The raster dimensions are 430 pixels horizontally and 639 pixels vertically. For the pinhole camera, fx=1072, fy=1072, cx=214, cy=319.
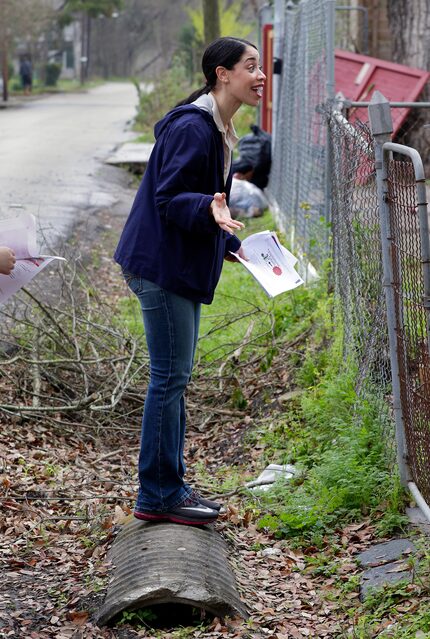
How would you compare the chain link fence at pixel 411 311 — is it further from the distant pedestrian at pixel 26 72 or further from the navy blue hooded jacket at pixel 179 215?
the distant pedestrian at pixel 26 72

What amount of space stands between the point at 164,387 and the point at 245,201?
9412 millimetres

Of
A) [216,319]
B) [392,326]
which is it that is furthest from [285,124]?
[392,326]

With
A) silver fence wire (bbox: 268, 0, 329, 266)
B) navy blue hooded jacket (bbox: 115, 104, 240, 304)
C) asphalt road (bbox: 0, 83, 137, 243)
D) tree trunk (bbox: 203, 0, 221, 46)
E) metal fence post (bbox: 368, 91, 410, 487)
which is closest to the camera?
navy blue hooded jacket (bbox: 115, 104, 240, 304)

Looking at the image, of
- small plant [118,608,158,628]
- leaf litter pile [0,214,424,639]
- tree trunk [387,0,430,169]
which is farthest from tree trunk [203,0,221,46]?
small plant [118,608,158,628]

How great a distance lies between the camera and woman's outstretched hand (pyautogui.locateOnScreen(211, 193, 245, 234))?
3821mm

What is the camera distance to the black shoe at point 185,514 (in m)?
4.57

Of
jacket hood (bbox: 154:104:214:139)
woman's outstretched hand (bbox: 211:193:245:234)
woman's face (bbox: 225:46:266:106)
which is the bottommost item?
woman's outstretched hand (bbox: 211:193:245:234)

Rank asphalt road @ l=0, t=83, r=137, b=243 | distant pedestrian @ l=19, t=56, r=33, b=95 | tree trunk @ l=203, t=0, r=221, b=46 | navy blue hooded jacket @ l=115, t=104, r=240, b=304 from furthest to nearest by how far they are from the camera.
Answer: distant pedestrian @ l=19, t=56, r=33, b=95 → tree trunk @ l=203, t=0, r=221, b=46 → asphalt road @ l=0, t=83, r=137, b=243 → navy blue hooded jacket @ l=115, t=104, r=240, b=304

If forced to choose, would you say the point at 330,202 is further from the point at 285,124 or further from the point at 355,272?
the point at 285,124

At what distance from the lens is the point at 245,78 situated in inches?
166

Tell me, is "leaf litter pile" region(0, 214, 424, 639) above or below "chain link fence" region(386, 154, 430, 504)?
below

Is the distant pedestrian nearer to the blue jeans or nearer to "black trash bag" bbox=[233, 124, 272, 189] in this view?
"black trash bag" bbox=[233, 124, 272, 189]

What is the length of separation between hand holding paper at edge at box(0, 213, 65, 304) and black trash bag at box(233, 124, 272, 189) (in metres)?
10.0

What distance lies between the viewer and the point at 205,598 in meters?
4.12
